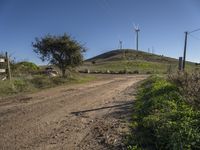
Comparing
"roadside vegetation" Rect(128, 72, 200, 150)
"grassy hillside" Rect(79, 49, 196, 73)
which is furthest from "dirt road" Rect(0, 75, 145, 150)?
"grassy hillside" Rect(79, 49, 196, 73)

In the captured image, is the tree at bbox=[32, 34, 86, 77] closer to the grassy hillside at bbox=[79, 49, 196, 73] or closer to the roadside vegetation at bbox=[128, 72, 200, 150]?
the grassy hillside at bbox=[79, 49, 196, 73]

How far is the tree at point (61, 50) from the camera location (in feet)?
82.6

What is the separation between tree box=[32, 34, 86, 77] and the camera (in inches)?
992

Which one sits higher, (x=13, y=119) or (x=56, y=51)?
(x=56, y=51)

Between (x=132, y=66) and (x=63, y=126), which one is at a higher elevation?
(x=63, y=126)

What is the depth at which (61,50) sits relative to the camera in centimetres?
2544

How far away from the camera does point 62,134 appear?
640 cm

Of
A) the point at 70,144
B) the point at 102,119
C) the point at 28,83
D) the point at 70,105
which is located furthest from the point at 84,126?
the point at 28,83

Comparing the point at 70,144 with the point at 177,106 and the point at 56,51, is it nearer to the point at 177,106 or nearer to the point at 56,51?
the point at 177,106

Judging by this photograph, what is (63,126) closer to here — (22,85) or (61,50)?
(22,85)

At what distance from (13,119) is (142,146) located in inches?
164

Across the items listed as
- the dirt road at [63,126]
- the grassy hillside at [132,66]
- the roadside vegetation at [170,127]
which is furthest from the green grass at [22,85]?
the grassy hillside at [132,66]

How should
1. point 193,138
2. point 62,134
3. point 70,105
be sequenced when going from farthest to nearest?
1. point 70,105
2. point 62,134
3. point 193,138

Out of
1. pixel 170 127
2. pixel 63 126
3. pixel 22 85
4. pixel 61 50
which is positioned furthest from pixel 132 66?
pixel 170 127
